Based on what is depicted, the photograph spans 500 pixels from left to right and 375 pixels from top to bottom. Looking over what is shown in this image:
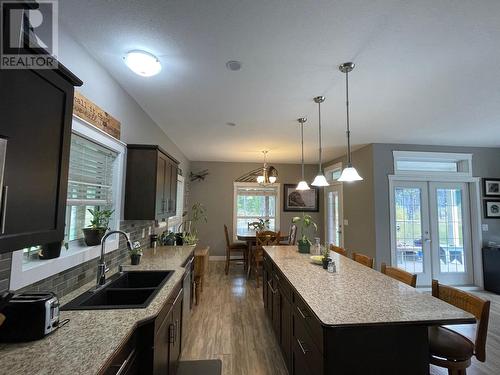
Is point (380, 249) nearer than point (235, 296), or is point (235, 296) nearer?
point (235, 296)

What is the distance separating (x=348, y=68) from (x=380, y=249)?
349 cm

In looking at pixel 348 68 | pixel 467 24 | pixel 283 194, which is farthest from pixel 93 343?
pixel 283 194

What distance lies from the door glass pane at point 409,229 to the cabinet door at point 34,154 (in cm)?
506

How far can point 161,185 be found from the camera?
291 centimetres

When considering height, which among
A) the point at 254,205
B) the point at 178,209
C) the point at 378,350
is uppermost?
the point at 254,205

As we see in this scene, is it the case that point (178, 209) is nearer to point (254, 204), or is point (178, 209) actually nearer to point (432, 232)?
point (254, 204)

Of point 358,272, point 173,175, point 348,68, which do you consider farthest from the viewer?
point 173,175

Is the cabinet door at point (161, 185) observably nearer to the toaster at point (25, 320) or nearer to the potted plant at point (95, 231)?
the potted plant at point (95, 231)

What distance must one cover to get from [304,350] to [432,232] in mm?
4352

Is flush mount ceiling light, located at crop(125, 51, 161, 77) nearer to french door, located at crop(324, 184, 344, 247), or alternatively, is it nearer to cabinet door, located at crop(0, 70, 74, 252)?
cabinet door, located at crop(0, 70, 74, 252)

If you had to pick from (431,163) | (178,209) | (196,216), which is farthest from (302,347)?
(196,216)

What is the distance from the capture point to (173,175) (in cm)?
353

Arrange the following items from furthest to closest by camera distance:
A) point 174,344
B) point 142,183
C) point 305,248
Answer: point 305,248 → point 142,183 → point 174,344

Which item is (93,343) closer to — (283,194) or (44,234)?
(44,234)
